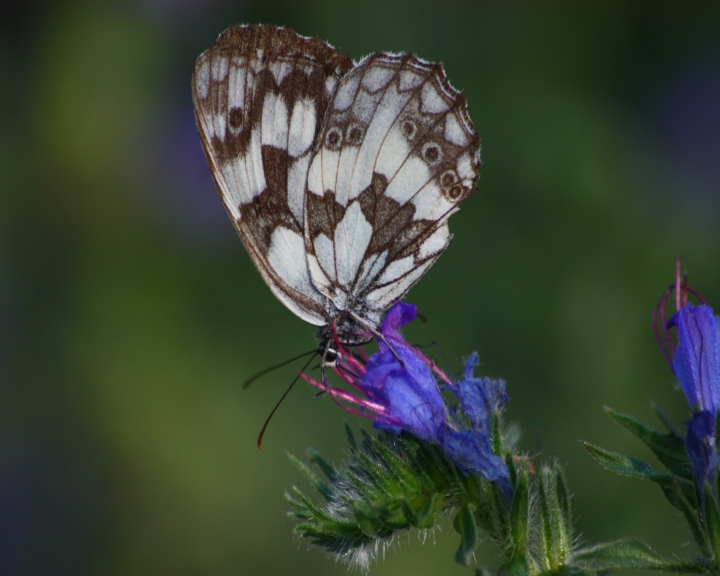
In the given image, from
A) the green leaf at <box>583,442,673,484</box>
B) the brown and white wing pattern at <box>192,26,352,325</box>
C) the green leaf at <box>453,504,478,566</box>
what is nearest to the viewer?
the green leaf at <box>453,504,478,566</box>

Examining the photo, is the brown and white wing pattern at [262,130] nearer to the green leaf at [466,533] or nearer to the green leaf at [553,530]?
the green leaf at [466,533]

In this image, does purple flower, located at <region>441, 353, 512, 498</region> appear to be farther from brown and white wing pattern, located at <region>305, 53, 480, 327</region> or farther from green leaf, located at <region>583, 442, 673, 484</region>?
brown and white wing pattern, located at <region>305, 53, 480, 327</region>

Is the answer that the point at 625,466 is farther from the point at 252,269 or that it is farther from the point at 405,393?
the point at 252,269

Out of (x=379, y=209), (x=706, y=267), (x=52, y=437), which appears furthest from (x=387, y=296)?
(x=52, y=437)

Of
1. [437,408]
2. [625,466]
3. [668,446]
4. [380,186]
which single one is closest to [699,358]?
[668,446]

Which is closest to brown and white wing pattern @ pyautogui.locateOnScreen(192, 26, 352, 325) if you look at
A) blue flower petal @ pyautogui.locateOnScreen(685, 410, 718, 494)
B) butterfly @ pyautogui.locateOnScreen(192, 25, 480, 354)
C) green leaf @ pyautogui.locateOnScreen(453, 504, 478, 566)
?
butterfly @ pyautogui.locateOnScreen(192, 25, 480, 354)

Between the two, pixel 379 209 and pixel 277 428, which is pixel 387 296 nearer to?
pixel 379 209
